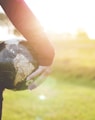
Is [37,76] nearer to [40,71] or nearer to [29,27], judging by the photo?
[40,71]

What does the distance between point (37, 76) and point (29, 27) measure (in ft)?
1.48

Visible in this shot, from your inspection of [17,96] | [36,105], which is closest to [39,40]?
[36,105]

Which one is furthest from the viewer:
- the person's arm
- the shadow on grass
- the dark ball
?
the shadow on grass

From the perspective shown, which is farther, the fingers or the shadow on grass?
the shadow on grass

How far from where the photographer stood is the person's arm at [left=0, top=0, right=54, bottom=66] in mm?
3717

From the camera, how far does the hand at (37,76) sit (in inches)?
157

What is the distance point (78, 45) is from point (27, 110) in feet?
116

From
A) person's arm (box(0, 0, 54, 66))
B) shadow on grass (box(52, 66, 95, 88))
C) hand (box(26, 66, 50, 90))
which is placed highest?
person's arm (box(0, 0, 54, 66))

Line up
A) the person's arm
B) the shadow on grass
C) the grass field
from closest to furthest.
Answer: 1. the person's arm
2. the grass field
3. the shadow on grass

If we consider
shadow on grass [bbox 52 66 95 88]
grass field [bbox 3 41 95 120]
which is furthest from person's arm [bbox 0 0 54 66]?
shadow on grass [bbox 52 66 95 88]

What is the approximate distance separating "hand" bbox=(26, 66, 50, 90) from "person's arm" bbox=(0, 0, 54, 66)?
0.40 ft

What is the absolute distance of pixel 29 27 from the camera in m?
3.77

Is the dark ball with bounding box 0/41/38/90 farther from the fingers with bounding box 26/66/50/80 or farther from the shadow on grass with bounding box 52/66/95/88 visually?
the shadow on grass with bounding box 52/66/95/88

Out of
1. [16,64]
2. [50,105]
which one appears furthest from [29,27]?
[50,105]
